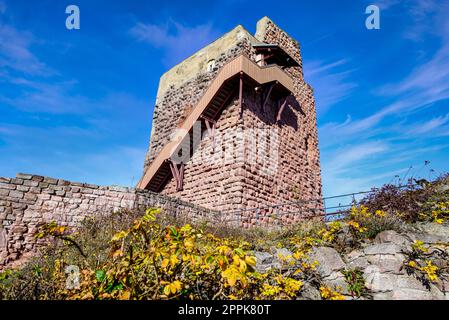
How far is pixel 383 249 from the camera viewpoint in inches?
209

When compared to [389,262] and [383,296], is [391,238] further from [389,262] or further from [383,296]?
[383,296]

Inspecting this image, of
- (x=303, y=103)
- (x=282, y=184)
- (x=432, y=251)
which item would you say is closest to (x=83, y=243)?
(x=432, y=251)

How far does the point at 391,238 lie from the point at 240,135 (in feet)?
25.4

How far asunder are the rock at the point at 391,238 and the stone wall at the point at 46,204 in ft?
21.3

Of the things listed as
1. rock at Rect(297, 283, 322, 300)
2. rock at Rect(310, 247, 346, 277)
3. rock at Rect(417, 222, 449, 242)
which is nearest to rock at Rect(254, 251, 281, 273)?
rock at Rect(297, 283, 322, 300)

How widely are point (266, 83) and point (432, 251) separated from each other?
996cm

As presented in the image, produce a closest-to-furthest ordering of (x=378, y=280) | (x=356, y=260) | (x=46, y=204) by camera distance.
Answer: (x=378, y=280) → (x=356, y=260) → (x=46, y=204)

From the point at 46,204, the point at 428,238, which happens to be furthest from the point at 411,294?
the point at 46,204

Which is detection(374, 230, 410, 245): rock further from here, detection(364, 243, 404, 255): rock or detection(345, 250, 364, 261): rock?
detection(345, 250, 364, 261): rock

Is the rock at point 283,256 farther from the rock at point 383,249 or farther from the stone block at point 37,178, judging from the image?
the stone block at point 37,178

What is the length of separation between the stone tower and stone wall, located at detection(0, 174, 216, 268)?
118 inches

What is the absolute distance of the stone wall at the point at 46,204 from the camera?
8102mm

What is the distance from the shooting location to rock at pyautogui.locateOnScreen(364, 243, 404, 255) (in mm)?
5227
